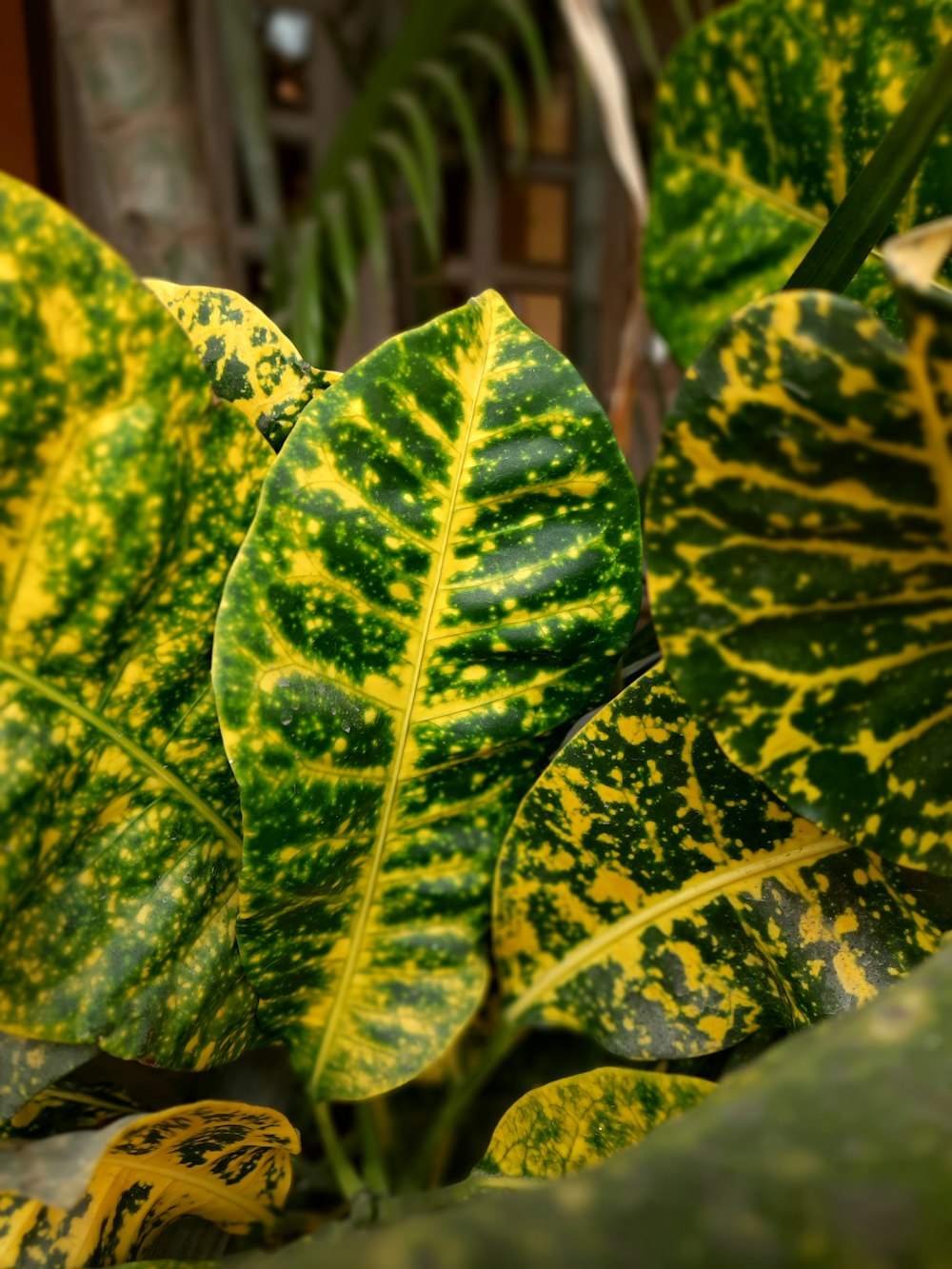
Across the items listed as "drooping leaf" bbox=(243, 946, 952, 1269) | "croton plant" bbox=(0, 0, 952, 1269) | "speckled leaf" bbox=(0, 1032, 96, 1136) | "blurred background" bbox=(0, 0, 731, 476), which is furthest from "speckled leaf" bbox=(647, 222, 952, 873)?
"blurred background" bbox=(0, 0, 731, 476)

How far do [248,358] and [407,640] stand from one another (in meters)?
0.10

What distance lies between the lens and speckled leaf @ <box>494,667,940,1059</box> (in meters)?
0.28

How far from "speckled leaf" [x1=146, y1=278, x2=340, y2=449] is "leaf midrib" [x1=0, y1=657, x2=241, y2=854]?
0.10m

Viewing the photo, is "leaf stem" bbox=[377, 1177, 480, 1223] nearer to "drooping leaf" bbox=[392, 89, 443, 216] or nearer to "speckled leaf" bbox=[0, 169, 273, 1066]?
"speckled leaf" bbox=[0, 169, 273, 1066]

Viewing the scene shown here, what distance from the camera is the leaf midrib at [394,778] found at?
264mm

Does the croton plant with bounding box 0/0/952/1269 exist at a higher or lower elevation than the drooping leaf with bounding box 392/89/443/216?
lower

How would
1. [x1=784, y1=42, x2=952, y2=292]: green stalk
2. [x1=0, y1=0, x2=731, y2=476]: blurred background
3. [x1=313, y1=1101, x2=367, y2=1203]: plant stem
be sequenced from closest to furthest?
[x1=784, y1=42, x2=952, y2=292]: green stalk
[x1=313, y1=1101, x2=367, y2=1203]: plant stem
[x1=0, y1=0, x2=731, y2=476]: blurred background

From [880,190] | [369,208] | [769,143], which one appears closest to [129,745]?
[880,190]

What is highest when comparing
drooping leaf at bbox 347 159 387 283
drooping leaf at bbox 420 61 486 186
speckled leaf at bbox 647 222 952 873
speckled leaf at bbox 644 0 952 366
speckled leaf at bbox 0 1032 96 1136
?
drooping leaf at bbox 420 61 486 186

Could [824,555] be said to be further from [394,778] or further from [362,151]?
[362,151]

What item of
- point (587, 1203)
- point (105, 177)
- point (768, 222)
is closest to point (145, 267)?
point (105, 177)

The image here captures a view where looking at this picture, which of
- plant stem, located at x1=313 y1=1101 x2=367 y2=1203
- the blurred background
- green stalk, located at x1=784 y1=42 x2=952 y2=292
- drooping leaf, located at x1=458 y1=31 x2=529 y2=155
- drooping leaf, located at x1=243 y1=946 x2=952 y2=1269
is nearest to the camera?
drooping leaf, located at x1=243 y1=946 x2=952 y2=1269

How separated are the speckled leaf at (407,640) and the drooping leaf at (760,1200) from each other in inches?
5.6

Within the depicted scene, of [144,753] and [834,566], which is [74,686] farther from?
[834,566]
